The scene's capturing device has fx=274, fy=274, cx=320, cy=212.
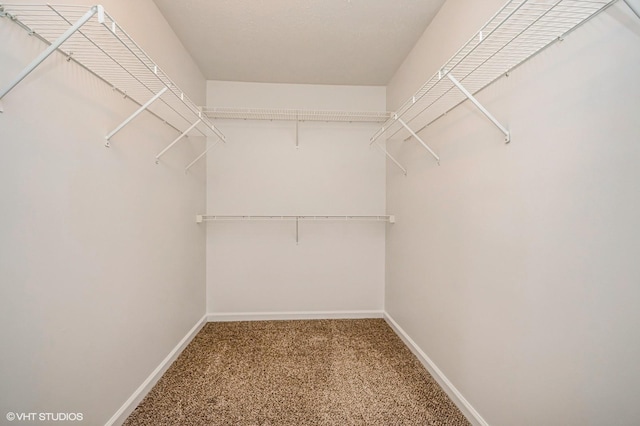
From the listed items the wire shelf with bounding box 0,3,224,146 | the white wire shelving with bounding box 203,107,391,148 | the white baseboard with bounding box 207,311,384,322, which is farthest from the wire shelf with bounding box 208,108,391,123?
the white baseboard with bounding box 207,311,384,322

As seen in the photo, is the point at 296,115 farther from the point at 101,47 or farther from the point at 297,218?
the point at 101,47

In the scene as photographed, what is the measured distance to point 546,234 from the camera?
1.10 metres

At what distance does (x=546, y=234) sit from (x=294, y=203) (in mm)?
2294

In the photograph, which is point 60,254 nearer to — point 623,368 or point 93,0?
point 93,0

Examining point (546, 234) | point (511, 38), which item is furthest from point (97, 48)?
point (546, 234)

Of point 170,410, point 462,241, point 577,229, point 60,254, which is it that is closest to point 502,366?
point 462,241

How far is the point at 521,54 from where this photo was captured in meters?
1.17

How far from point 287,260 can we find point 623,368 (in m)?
2.56

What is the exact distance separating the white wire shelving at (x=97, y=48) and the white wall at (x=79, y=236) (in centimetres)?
5

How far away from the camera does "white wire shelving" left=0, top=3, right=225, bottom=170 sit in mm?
896

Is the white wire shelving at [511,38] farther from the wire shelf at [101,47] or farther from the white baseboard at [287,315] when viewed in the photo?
the white baseboard at [287,315]

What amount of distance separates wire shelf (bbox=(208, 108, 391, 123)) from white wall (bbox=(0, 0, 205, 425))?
2.64ft

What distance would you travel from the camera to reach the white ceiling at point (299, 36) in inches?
73.5

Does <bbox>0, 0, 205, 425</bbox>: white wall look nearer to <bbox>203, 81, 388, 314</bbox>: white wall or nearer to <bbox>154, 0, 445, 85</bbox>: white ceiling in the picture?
<bbox>154, 0, 445, 85</bbox>: white ceiling
